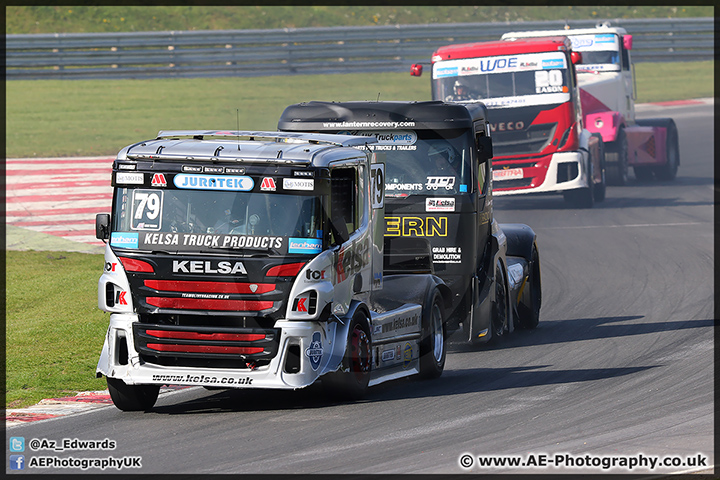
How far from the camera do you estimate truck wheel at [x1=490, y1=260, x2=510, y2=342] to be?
13312 mm

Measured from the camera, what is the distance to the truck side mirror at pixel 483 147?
12.6m

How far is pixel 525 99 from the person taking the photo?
22.1 m

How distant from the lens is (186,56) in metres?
34.7

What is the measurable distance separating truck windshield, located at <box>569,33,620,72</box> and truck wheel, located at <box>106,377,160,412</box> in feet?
59.0

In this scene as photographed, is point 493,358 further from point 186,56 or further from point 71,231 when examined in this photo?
point 186,56

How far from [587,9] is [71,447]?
39.0 meters

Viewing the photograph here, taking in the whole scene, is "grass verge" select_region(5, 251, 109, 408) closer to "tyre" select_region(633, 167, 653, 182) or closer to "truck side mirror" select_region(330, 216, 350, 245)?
"truck side mirror" select_region(330, 216, 350, 245)

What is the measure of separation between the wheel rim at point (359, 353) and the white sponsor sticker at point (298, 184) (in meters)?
1.38

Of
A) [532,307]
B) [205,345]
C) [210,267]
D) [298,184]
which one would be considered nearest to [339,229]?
[298,184]

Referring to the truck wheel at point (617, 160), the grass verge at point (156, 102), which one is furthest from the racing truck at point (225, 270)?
the grass verge at point (156, 102)

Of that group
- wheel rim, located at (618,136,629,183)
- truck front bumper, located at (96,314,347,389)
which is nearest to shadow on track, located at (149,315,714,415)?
truck front bumper, located at (96,314,347,389)

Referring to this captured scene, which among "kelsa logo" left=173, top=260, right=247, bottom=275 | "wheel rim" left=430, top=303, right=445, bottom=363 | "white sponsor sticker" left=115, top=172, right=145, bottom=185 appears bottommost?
"wheel rim" left=430, top=303, right=445, bottom=363

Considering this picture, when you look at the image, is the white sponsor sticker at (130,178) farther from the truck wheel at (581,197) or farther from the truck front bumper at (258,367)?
the truck wheel at (581,197)

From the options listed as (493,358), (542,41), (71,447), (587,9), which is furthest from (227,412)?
(587,9)
